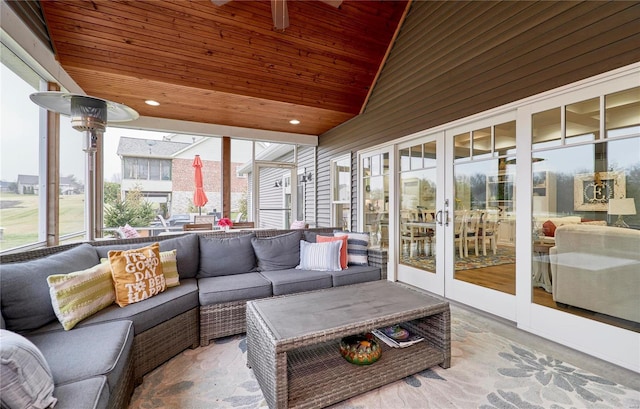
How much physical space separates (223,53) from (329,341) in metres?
3.77

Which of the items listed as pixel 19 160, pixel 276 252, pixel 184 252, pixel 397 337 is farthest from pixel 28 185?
pixel 397 337

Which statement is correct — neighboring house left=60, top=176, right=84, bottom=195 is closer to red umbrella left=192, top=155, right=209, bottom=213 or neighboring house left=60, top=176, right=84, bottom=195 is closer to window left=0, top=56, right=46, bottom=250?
window left=0, top=56, right=46, bottom=250

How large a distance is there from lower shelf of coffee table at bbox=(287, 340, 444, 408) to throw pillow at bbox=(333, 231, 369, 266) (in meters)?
1.25

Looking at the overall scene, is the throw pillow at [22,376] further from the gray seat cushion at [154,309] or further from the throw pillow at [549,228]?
the throw pillow at [549,228]

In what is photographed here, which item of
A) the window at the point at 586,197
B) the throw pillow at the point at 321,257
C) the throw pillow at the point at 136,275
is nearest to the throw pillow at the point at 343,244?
the throw pillow at the point at 321,257

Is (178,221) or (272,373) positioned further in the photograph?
(178,221)

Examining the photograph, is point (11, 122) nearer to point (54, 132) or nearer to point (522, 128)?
point (54, 132)

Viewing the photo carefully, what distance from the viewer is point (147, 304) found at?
2010mm

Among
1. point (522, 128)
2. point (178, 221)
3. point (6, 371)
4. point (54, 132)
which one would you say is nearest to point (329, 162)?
point (178, 221)

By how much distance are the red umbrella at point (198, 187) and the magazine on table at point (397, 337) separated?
14.5 feet

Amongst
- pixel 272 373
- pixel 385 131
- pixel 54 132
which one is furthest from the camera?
pixel 385 131

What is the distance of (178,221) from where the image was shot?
5.47 metres

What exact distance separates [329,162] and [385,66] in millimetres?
2209

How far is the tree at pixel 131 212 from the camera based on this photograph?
4.95m
